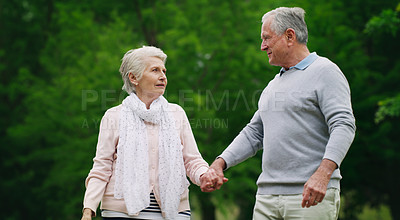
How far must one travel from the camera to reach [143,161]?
378 centimetres

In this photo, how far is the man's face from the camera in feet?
12.2

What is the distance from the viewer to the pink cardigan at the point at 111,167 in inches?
147

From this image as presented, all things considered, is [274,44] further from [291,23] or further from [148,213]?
[148,213]

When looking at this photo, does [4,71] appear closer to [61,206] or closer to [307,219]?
[61,206]

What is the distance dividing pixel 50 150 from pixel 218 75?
4.92m

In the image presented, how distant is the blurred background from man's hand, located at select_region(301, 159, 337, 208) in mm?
9290

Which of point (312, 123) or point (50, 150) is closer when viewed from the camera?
point (312, 123)

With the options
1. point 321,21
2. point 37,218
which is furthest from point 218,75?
point 37,218

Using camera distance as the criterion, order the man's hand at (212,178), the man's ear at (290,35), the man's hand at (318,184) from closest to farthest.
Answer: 1. the man's hand at (318,184)
2. the man's ear at (290,35)
3. the man's hand at (212,178)

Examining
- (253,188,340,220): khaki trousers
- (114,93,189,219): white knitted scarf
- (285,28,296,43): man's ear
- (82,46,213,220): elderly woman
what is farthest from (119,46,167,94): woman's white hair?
(253,188,340,220): khaki trousers

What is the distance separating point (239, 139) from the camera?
157 inches

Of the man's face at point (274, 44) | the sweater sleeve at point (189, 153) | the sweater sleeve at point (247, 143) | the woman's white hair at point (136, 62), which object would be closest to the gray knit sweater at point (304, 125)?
the man's face at point (274, 44)

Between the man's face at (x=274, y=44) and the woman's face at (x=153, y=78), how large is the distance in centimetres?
74

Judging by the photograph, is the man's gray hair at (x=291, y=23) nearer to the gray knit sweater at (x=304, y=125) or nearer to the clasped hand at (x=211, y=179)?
the gray knit sweater at (x=304, y=125)
